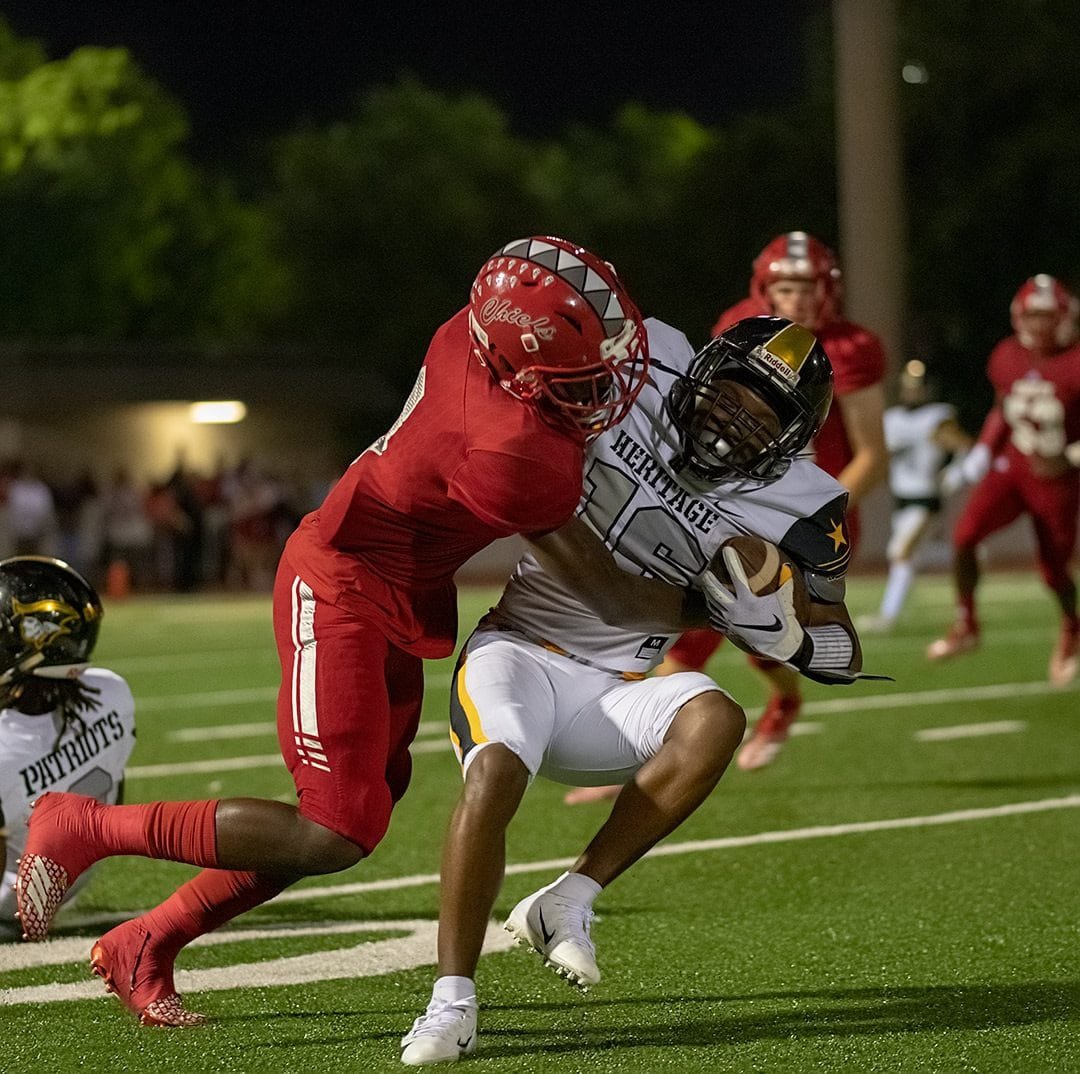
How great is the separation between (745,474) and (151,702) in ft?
21.5

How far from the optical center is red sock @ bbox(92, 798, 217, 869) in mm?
3652

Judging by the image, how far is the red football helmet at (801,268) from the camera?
6.30 metres

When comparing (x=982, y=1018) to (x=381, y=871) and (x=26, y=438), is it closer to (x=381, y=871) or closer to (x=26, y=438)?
(x=381, y=871)

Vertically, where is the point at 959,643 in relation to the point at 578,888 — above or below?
below

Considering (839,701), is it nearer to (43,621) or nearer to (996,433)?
(996,433)

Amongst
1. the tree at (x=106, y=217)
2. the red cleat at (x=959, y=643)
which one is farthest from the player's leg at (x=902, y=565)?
the tree at (x=106, y=217)

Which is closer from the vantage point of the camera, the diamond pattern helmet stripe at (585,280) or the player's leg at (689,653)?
the diamond pattern helmet stripe at (585,280)

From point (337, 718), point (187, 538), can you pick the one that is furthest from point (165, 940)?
point (187, 538)

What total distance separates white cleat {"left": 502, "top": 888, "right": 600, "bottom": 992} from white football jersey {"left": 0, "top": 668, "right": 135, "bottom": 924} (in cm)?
139

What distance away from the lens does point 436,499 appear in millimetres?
3541

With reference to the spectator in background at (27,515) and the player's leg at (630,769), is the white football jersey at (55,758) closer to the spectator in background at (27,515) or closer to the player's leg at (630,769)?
the player's leg at (630,769)

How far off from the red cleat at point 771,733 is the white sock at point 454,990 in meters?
3.37

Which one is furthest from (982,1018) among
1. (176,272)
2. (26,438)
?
(176,272)

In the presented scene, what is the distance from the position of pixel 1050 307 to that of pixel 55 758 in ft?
19.2
